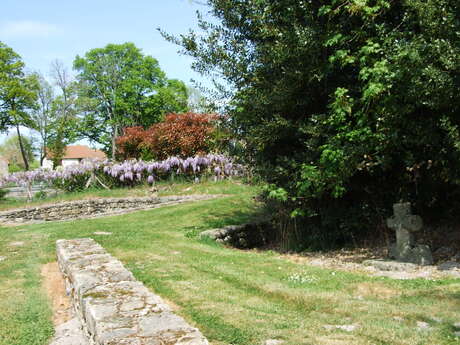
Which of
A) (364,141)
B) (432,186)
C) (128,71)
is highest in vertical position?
A: (128,71)

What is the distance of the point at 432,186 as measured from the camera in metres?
7.23

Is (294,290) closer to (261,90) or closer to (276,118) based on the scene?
(276,118)

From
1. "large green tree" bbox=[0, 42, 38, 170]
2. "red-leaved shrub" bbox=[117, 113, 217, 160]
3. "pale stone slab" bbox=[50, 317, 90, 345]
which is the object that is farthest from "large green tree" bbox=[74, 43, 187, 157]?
"pale stone slab" bbox=[50, 317, 90, 345]

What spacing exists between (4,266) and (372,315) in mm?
6181

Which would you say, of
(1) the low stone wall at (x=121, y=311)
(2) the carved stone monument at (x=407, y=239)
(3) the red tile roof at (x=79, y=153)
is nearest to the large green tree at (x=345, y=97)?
(2) the carved stone monument at (x=407, y=239)

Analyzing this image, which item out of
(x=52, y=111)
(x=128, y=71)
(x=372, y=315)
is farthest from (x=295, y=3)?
(x=52, y=111)

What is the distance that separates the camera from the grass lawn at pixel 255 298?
11.8ft

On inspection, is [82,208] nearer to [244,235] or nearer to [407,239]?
[244,235]

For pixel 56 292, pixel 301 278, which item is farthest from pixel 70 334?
pixel 301 278

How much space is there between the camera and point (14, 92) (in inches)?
1539

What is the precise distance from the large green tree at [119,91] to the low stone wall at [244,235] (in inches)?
1478

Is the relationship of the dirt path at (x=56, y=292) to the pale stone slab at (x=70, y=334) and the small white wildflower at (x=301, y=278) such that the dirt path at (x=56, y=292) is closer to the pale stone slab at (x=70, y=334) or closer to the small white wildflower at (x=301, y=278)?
the pale stone slab at (x=70, y=334)

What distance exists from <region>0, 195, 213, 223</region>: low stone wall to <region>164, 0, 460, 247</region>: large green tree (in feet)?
25.3

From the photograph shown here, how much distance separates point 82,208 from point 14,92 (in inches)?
1105
